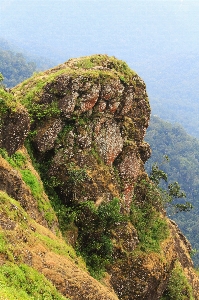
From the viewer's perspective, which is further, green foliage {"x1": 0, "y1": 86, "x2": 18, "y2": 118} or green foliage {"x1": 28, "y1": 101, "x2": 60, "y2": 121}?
green foliage {"x1": 28, "y1": 101, "x2": 60, "y2": 121}

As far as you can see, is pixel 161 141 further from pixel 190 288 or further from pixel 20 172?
pixel 20 172

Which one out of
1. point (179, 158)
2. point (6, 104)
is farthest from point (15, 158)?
point (179, 158)

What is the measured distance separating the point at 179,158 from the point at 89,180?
134457 mm

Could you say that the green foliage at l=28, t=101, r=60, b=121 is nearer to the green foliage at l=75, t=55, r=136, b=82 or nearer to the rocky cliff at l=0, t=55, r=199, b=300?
the rocky cliff at l=0, t=55, r=199, b=300

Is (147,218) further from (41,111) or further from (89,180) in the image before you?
(41,111)

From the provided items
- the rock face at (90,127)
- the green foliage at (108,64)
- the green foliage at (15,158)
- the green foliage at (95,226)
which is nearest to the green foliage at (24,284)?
the green foliage at (15,158)

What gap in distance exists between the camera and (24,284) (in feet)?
39.1

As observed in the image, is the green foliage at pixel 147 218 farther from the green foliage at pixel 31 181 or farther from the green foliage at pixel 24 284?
the green foliage at pixel 24 284

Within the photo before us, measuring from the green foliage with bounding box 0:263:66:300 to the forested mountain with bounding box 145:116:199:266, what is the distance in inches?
4116

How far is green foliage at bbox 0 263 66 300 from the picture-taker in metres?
10.7

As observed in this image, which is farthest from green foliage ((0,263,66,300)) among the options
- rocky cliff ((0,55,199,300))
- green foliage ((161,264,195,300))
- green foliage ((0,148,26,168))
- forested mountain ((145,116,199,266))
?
forested mountain ((145,116,199,266))

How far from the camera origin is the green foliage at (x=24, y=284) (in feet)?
35.2

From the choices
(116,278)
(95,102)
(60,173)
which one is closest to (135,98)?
(95,102)

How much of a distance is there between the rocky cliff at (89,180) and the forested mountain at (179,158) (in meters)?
87.9
